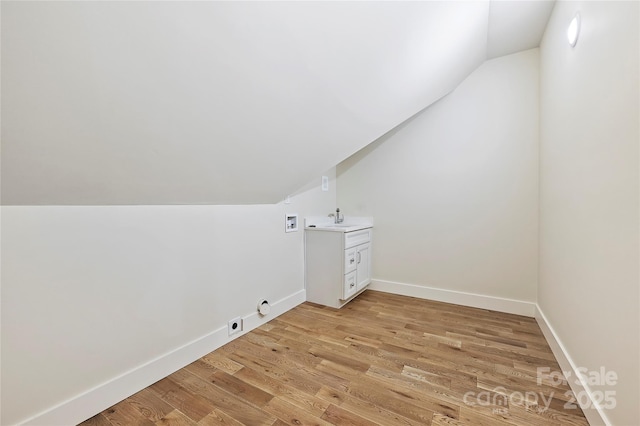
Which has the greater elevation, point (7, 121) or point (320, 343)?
point (7, 121)

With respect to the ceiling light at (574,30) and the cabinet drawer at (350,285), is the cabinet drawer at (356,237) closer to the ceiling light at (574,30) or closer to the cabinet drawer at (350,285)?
the cabinet drawer at (350,285)

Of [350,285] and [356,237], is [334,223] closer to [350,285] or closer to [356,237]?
[356,237]

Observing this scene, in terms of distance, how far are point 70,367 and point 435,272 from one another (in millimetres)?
3086

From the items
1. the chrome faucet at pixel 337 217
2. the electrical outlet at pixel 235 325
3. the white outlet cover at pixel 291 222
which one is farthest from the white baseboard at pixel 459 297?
the electrical outlet at pixel 235 325

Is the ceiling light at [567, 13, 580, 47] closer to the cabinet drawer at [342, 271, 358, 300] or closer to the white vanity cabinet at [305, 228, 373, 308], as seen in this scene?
the white vanity cabinet at [305, 228, 373, 308]

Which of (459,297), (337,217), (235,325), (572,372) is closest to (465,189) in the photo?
(459,297)

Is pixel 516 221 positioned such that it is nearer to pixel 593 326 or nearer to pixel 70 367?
pixel 593 326

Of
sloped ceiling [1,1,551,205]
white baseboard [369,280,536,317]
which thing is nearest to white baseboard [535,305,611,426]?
white baseboard [369,280,536,317]

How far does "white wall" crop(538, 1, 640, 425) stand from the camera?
103 cm

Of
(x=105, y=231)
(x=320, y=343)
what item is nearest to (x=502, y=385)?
(x=320, y=343)

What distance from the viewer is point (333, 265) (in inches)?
113

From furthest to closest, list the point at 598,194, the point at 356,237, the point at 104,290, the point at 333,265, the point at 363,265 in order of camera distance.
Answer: the point at 363,265, the point at 356,237, the point at 333,265, the point at 104,290, the point at 598,194

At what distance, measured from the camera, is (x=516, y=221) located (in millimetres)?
2676

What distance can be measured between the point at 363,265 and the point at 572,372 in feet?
6.34
